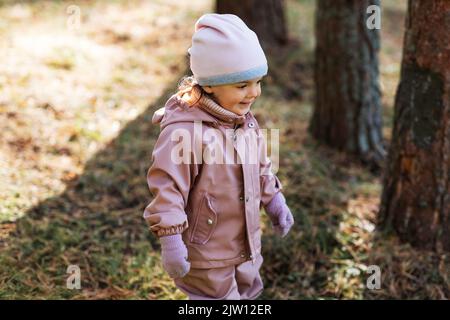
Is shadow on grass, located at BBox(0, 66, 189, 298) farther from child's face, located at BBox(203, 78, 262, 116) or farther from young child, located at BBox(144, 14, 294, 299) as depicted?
child's face, located at BBox(203, 78, 262, 116)

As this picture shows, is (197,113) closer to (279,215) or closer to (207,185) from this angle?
(207,185)

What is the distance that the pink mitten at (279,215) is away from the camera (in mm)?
2674

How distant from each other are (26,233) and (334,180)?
227cm

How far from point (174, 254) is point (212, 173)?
1.23 feet

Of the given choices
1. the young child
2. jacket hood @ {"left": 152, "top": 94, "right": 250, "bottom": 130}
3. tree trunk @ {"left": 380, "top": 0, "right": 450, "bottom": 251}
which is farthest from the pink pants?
tree trunk @ {"left": 380, "top": 0, "right": 450, "bottom": 251}

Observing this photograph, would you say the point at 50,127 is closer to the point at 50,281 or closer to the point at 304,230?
the point at 50,281

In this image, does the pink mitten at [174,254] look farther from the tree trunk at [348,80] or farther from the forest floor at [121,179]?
the tree trunk at [348,80]

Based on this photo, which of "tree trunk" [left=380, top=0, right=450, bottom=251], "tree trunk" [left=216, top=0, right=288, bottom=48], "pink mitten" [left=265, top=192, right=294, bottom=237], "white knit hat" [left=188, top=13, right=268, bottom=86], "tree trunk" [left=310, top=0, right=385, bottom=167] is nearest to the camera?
"white knit hat" [left=188, top=13, right=268, bottom=86]

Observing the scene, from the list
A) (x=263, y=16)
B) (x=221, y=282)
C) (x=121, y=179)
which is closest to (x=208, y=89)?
(x=221, y=282)

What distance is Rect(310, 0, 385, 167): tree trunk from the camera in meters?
4.50

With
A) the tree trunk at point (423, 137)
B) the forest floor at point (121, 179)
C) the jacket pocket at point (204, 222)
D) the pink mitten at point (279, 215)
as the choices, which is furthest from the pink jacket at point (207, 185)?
the tree trunk at point (423, 137)

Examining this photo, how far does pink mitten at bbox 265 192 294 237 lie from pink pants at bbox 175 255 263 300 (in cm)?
18

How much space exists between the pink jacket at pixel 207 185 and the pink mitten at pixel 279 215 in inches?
4.6

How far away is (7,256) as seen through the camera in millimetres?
3166
